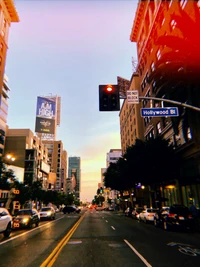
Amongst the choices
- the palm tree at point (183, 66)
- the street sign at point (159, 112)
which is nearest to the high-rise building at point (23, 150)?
the palm tree at point (183, 66)

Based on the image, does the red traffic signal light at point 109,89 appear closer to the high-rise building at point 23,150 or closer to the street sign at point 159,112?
the street sign at point 159,112

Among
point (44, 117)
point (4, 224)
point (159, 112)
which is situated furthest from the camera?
point (44, 117)

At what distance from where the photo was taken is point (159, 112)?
1207cm

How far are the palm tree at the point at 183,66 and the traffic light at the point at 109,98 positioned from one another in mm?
8401

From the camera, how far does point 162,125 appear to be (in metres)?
36.0

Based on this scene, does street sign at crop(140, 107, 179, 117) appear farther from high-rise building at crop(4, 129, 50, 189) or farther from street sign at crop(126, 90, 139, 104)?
high-rise building at crop(4, 129, 50, 189)

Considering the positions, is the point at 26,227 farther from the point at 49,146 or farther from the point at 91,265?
the point at 49,146

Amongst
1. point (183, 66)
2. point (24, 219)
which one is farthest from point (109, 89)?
point (24, 219)

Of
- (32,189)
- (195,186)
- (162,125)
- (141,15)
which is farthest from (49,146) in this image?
(195,186)

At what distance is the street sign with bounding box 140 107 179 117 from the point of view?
39.1 ft

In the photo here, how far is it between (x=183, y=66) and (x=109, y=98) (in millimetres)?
9525

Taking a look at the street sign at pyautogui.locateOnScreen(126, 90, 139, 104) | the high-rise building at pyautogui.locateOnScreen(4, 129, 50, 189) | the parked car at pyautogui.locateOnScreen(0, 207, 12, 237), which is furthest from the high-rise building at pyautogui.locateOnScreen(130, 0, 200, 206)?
the high-rise building at pyautogui.locateOnScreen(4, 129, 50, 189)

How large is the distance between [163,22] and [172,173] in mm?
23593

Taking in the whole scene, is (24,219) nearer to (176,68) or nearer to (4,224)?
(4,224)
